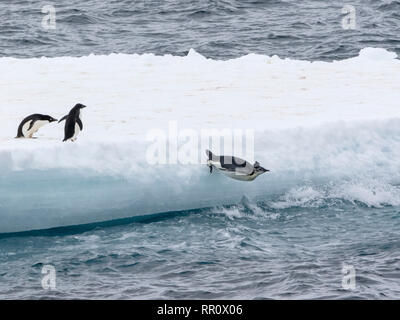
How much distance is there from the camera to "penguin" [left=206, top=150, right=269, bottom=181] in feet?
32.6

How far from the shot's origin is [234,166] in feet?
32.7

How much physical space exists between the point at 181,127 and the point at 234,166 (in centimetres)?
115

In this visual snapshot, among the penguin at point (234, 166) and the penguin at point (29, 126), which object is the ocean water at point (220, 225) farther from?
the penguin at point (29, 126)

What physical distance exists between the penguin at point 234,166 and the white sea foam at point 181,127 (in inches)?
5.8

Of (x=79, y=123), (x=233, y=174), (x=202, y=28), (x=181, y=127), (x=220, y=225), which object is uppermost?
(x=202, y=28)

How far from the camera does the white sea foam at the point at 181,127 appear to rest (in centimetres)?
973

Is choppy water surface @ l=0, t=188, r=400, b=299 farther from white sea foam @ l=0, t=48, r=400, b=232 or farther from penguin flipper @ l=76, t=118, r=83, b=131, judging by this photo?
penguin flipper @ l=76, t=118, r=83, b=131

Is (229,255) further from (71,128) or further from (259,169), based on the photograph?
(71,128)

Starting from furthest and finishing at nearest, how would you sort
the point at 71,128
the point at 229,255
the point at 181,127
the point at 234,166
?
the point at 181,127, the point at 71,128, the point at 234,166, the point at 229,255

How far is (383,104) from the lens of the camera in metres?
12.1

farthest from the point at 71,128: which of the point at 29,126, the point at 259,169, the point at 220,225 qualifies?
the point at 259,169

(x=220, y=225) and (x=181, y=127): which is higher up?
(x=181, y=127)

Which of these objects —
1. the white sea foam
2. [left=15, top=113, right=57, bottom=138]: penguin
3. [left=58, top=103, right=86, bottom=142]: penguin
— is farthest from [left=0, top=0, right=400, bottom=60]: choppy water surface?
[left=58, top=103, right=86, bottom=142]: penguin
